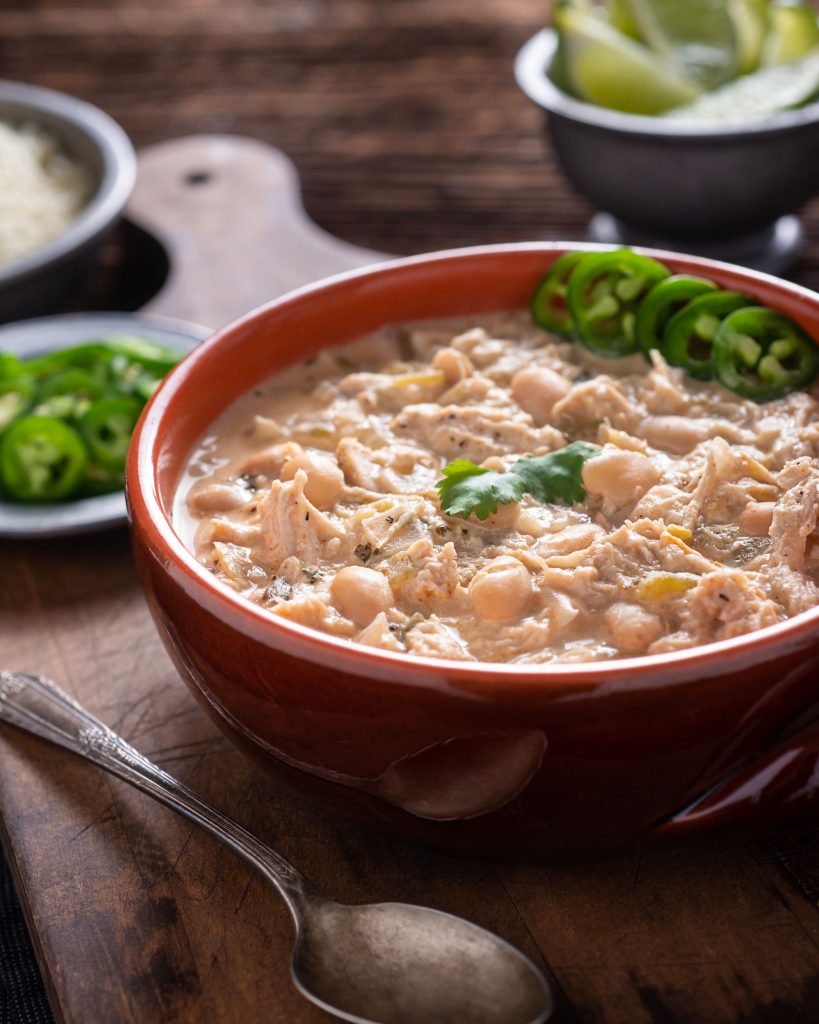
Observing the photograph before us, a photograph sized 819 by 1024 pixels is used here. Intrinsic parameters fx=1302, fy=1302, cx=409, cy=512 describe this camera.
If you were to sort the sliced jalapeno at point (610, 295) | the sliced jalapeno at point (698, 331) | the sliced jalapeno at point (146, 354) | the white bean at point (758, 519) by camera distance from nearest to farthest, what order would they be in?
1. the white bean at point (758, 519)
2. the sliced jalapeno at point (698, 331)
3. the sliced jalapeno at point (610, 295)
4. the sliced jalapeno at point (146, 354)

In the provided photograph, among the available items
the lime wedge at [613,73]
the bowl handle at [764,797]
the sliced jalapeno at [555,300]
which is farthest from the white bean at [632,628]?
the lime wedge at [613,73]

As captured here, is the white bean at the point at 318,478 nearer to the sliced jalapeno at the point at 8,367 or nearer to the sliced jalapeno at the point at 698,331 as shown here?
the sliced jalapeno at the point at 698,331

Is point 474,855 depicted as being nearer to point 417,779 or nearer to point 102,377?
point 417,779

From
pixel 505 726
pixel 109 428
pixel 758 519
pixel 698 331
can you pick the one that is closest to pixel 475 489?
pixel 758 519

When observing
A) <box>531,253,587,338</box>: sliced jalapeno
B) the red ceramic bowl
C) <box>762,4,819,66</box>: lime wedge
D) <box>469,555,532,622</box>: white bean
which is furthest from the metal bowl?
the red ceramic bowl

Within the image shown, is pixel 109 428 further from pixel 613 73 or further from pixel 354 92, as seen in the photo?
pixel 354 92
